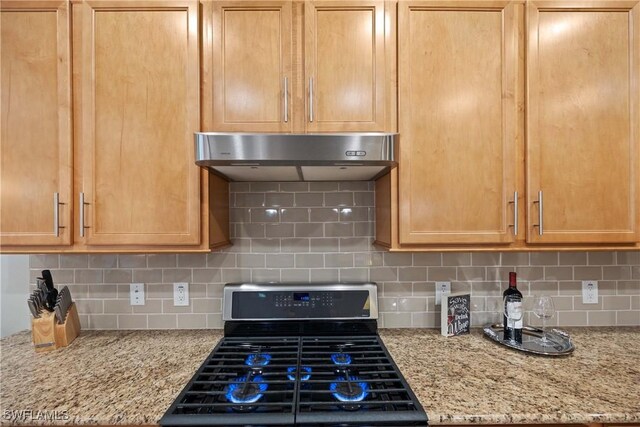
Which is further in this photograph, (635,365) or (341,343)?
(341,343)

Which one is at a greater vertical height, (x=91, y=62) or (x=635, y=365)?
(x=91, y=62)

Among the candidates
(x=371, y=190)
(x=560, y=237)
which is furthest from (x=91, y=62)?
(x=560, y=237)

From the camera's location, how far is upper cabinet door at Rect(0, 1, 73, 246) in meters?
1.36

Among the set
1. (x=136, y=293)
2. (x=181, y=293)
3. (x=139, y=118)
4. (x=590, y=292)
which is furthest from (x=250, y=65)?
(x=590, y=292)

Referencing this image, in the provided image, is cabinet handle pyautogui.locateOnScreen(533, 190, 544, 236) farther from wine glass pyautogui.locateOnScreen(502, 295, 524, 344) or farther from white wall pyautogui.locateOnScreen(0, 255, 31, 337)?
white wall pyautogui.locateOnScreen(0, 255, 31, 337)

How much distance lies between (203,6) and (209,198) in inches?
32.1

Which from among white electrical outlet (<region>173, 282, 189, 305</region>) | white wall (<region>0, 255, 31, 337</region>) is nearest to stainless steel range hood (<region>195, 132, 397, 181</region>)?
white electrical outlet (<region>173, 282, 189, 305</region>)

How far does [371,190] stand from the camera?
1.73 m

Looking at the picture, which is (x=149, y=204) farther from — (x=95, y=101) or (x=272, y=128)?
(x=272, y=128)

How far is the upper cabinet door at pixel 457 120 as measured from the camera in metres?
1.38

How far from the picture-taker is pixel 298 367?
1.26 m

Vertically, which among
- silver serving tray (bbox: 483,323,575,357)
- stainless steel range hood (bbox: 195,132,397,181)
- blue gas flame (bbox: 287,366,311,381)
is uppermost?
stainless steel range hood (bbox: 195,132,397,181)

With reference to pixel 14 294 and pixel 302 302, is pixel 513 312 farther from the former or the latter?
pixel 14 294

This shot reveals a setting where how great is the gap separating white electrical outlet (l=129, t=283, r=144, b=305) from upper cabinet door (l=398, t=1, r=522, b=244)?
1.35m
